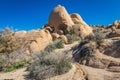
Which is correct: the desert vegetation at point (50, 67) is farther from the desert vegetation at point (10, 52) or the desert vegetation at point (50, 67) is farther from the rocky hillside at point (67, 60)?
the desert vegetation at point (10, 52)

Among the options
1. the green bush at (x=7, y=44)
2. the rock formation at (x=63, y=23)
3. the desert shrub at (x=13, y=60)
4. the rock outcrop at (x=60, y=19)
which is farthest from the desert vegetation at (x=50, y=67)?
the rock outcrop at (x=60, y=19)

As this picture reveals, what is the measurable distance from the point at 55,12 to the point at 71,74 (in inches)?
1090

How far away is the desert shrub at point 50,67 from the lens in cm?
1116

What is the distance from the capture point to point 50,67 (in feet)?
38.0

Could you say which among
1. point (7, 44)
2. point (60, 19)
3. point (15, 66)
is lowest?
point (15, 66)

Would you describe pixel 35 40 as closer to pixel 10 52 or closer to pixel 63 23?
pixel 10 52

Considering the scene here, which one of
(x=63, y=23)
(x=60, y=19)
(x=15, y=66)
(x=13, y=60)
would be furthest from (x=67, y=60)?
(x=60, y=19)

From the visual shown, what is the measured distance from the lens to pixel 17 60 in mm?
16719

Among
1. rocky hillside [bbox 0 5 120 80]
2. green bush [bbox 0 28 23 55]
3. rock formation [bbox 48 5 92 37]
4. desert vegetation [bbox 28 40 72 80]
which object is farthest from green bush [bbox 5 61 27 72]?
rock formation [bbox 48 5 92 37]

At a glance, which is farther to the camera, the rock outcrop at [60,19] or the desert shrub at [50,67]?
the rock outcrop at [60,19]

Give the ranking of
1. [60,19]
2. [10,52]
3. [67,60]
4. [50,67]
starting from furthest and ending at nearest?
[60,19] < [10,52] < [67,60] < [50,67]

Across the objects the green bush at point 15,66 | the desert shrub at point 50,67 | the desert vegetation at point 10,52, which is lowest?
the desert shrub at point 50,67

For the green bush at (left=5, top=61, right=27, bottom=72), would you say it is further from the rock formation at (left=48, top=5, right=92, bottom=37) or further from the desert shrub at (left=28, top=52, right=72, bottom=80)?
the rock formation at (left=48, top=5, right=92, bottom=37)

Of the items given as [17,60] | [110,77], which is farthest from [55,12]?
[110,77]
